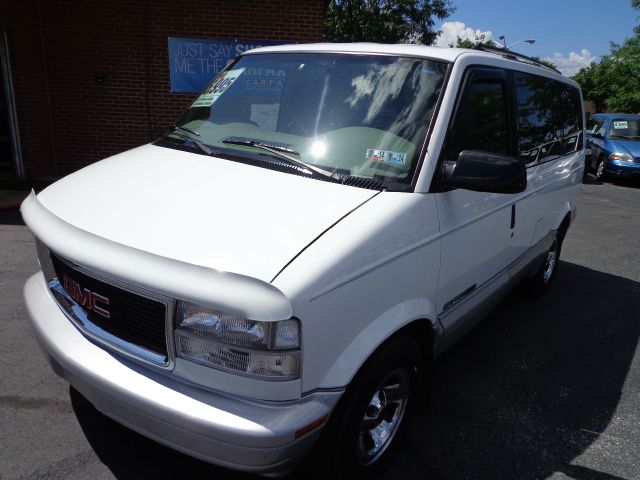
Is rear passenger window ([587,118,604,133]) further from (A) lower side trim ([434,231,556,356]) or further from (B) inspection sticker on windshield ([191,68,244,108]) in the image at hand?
(B) inspection sticker on windshield ([191,68,244,108])

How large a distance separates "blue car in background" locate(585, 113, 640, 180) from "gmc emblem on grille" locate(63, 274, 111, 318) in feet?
43.8

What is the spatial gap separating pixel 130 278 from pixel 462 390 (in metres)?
2.35

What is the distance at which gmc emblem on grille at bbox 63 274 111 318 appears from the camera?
203 cm

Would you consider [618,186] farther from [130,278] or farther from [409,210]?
[130,278]

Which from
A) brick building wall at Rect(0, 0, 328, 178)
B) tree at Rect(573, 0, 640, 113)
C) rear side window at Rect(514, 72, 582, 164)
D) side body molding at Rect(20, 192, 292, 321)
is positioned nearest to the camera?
side body molding at Rect(20, 192, 292, 321)

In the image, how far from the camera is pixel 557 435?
292 cm

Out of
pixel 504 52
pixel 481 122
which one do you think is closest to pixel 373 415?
pixel 481 122

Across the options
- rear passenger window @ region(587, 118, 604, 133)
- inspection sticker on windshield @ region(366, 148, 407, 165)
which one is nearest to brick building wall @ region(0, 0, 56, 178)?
inspection sticker on windshield @ region(366, 148, 407, 165)

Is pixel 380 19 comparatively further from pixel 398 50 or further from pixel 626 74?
pixel 398 50

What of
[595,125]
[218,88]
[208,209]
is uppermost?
[218,88]

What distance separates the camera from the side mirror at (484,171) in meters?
2.29

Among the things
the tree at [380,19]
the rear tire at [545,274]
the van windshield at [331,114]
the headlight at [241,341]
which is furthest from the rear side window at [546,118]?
the tree at [380,19]

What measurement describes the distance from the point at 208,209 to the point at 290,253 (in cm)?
48

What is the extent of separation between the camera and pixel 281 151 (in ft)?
8.30
